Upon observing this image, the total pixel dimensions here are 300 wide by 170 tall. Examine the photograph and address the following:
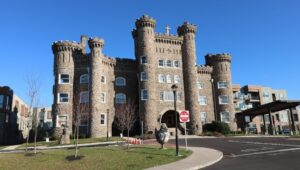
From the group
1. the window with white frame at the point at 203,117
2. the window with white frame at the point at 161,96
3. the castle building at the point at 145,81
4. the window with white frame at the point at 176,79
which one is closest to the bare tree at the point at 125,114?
the castle building at the point at 145,81

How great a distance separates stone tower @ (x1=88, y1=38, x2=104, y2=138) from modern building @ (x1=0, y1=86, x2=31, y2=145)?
20848 mm

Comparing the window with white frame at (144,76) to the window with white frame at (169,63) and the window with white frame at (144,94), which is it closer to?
the window with white frame at (144,94)

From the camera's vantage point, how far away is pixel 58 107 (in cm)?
4188

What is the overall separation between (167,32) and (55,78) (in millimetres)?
21884

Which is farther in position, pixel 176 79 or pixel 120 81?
pixel 176 79

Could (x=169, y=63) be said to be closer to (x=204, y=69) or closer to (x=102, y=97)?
(x=204, y=69)

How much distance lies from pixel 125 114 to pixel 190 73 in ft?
47.7

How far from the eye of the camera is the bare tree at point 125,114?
4153 cm

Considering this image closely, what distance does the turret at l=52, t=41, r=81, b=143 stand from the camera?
41.7m

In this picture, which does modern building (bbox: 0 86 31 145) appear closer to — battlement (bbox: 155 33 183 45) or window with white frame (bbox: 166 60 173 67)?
window with white frame (bbox: 166 60 173 67)

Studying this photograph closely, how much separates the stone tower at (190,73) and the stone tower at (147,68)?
6345 millimetres

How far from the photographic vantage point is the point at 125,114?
43312mm

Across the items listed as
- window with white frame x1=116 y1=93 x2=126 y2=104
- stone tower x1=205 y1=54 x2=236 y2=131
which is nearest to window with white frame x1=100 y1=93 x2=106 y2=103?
window with white frame x1=116 y1=93 x2=126 y2=104

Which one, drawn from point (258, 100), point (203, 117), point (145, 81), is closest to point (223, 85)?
point (203, 117)
